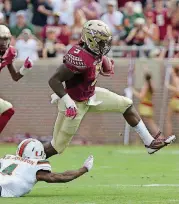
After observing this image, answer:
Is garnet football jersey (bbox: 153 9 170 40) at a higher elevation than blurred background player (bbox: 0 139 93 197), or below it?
below

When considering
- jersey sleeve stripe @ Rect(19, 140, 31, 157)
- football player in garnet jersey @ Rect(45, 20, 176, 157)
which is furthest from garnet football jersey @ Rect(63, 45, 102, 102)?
jersey sleeve stripe @ Rect(19, 140, 31, 157)

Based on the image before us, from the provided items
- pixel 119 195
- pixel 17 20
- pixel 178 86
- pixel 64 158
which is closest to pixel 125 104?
pixel 119 195

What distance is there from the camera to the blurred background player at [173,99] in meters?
16.6

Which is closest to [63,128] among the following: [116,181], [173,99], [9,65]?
[116,181]

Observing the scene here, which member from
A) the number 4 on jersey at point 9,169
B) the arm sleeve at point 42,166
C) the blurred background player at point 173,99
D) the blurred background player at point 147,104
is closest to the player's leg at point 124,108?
the arm sleeve at point 42,166

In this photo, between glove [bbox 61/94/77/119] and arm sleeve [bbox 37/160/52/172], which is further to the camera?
glove [bbox 61/94/77/119]

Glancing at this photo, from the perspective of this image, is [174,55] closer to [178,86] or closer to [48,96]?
[178,86]

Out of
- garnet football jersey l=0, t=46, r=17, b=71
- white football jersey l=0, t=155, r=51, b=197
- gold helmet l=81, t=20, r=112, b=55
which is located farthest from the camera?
garnet football jersey l=0, t=46, r=17, b=71

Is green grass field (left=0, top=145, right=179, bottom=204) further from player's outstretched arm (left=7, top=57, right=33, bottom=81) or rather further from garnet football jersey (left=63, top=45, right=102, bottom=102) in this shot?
player's outstretched arm (left=7, top=57, right=33, bottom=81)

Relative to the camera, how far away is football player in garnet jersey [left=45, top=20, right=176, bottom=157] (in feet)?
29.3

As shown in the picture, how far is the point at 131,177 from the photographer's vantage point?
33.9 feet

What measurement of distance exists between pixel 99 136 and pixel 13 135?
1732 millimetres

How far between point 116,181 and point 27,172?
2091 mm

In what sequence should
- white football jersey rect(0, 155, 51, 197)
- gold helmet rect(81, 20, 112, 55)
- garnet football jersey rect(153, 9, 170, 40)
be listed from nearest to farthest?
1. white football jersey rect(0, 155, 51, 197)
2. gold helmet rect(81, 20, 112, 55)
3. garnet football jersey rect(153, 9, 170, 40)
